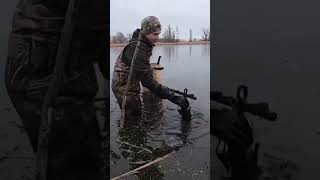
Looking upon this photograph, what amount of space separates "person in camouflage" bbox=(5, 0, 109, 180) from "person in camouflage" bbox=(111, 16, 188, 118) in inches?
4.0

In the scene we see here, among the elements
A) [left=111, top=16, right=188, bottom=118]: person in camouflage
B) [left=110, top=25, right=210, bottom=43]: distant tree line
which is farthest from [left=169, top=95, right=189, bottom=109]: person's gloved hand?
[left=110, top=25, right=210, bottom=43]: distant tree line

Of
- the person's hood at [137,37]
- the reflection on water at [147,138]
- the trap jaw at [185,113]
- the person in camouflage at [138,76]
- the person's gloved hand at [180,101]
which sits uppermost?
the person's hood at [137,37]

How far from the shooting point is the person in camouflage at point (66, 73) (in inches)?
103

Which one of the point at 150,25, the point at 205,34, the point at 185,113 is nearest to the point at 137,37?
the point at 150,25

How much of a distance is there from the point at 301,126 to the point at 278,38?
515mm

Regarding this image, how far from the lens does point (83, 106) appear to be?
2670 millimetres

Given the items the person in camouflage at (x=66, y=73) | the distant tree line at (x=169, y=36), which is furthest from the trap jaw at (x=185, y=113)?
the person in camouflage at (x=66, y=73)

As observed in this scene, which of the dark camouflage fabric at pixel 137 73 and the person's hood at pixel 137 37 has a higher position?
the person's hood at pixel 137 37

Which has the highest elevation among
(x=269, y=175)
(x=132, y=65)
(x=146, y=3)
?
(x=146, y=3)

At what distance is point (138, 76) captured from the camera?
266cm

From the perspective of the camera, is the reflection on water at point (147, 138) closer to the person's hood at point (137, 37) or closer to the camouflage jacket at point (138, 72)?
the camouflage jacket at point (138, 72)

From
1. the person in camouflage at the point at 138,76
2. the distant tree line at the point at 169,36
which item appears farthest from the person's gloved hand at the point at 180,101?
the distant tree line at the point at 169,36

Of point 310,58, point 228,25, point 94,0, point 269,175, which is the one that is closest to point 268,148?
point 269,175

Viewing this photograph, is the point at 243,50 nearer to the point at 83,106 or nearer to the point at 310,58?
the point at 310,58
